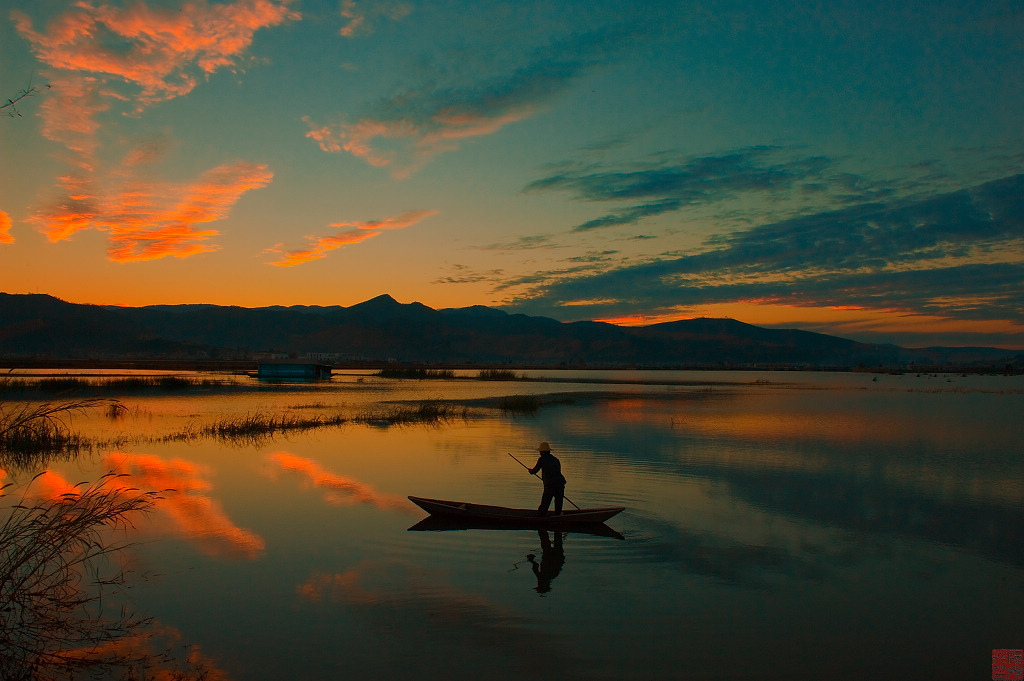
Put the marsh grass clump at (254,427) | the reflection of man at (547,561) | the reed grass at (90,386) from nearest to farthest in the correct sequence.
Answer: the reflection of man at (547,561), the marsh grass clump at (254,427), the reed grass at (90,386)

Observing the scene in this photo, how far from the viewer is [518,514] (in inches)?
490

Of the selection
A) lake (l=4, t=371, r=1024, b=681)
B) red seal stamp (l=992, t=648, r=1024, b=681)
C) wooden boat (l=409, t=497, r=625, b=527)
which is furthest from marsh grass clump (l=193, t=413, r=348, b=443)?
red seal stamp (l=992, t=648, r=1024, b=681)

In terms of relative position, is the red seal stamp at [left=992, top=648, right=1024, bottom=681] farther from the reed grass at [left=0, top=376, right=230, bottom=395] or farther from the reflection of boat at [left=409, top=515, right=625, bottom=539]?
the reed grass at [left=0, top=376, right=230, bottom=395]

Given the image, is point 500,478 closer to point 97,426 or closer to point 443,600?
point 443,600

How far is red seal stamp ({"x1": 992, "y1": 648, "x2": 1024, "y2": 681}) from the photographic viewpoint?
24.3 ft

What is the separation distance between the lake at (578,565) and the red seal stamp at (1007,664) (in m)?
0.15

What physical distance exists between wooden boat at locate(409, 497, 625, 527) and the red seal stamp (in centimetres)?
606

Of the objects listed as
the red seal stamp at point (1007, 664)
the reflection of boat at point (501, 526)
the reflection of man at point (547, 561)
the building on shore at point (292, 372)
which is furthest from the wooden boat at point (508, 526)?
the building on shore at point (292, 372)

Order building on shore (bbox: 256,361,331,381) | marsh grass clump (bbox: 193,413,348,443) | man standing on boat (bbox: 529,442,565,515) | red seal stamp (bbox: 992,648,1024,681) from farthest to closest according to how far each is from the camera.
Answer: building on shore (bbox: 256,361,331,381)
marsh grass clump (bbox: 193,413,348,443)
man standing on boat (bbox: 529,442,565,515)
red seal stamp (bbox: 992,648,1024,681)

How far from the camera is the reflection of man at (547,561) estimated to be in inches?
392

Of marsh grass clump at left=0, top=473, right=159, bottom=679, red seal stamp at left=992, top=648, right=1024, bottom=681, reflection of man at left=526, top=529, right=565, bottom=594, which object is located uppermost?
marsh grass clump at left=0, top=473, right=159, bottom=679

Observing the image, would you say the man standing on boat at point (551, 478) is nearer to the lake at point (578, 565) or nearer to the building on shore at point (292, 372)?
the lake at point (578, 565)

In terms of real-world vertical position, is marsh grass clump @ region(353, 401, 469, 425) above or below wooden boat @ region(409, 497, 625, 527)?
below

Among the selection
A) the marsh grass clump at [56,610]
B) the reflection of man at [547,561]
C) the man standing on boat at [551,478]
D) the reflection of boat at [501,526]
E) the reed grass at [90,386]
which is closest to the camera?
the marsh grass clump at [56,610]
